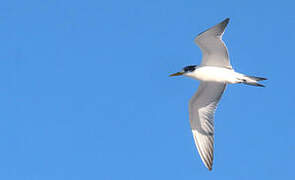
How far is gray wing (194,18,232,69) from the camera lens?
58.4 feet

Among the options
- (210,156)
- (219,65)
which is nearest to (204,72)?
(219,65)

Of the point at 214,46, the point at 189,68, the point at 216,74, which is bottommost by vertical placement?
the point at 216,74

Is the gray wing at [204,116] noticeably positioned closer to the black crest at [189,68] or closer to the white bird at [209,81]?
the white bird at [209,81]

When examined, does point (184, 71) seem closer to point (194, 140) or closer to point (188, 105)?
point (188, 105)

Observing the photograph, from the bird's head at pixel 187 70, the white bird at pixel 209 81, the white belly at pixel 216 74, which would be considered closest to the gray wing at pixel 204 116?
the white bird at pixel 209 81

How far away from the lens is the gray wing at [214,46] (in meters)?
17.8

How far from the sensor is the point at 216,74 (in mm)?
19047

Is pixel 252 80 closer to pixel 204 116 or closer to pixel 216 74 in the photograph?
pixel 216 74

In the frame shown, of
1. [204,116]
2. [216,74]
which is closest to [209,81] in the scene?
[216,74]

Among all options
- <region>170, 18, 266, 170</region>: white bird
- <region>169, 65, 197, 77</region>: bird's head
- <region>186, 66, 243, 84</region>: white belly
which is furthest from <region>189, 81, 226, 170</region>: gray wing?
<region>169, 65, 197, 77</region>: bird's head

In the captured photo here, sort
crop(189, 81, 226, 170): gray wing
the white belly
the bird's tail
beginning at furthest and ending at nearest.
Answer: crop(189, 81, 226, 170): gray wing, the white belly, the bird's tail

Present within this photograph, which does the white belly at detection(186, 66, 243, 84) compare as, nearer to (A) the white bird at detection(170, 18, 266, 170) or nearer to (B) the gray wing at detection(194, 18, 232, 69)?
(A) the white bird at detection(170, 18, 266, 170)

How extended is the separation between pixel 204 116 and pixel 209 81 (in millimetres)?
1642

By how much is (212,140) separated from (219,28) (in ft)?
15.9
